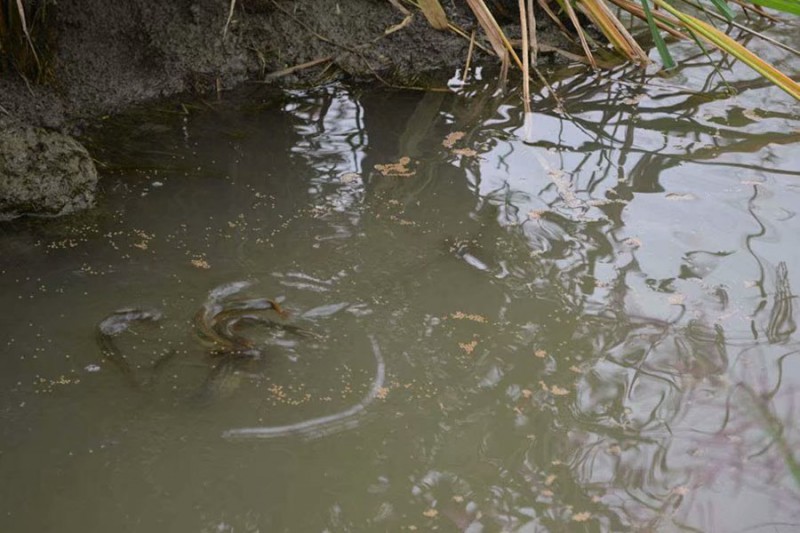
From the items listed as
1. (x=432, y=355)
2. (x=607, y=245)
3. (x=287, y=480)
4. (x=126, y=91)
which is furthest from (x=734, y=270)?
(x=126, y=91)

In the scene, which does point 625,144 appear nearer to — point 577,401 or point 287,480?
point 577,401

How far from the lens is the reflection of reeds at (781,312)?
95.2 inches

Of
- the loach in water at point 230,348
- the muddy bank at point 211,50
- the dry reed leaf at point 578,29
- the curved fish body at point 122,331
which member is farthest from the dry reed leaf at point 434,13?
the curved fish body at point 122,331

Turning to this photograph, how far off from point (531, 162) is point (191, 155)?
1.16 m

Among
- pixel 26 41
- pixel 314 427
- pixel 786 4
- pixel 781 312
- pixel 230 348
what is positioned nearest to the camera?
pixel 314 427

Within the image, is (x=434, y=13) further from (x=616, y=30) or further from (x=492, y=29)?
(x=616, y=30)

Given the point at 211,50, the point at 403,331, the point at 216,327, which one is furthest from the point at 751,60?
the point at 216,327

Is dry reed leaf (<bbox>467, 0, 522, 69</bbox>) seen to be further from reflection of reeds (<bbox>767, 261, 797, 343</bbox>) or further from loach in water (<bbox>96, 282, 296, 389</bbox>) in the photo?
loach in water (<bbox>96, 282, 296, 389</bbox>)

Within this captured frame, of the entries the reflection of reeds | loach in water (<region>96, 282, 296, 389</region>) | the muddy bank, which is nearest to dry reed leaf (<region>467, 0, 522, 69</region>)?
the muddy bank

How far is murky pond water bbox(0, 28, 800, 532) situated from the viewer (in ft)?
6.15

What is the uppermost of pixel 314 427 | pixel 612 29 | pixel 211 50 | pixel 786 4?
pixel 786 4

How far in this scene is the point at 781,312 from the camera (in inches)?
98.3

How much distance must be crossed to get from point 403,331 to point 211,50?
5.81ft

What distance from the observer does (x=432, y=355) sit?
2.27 m
